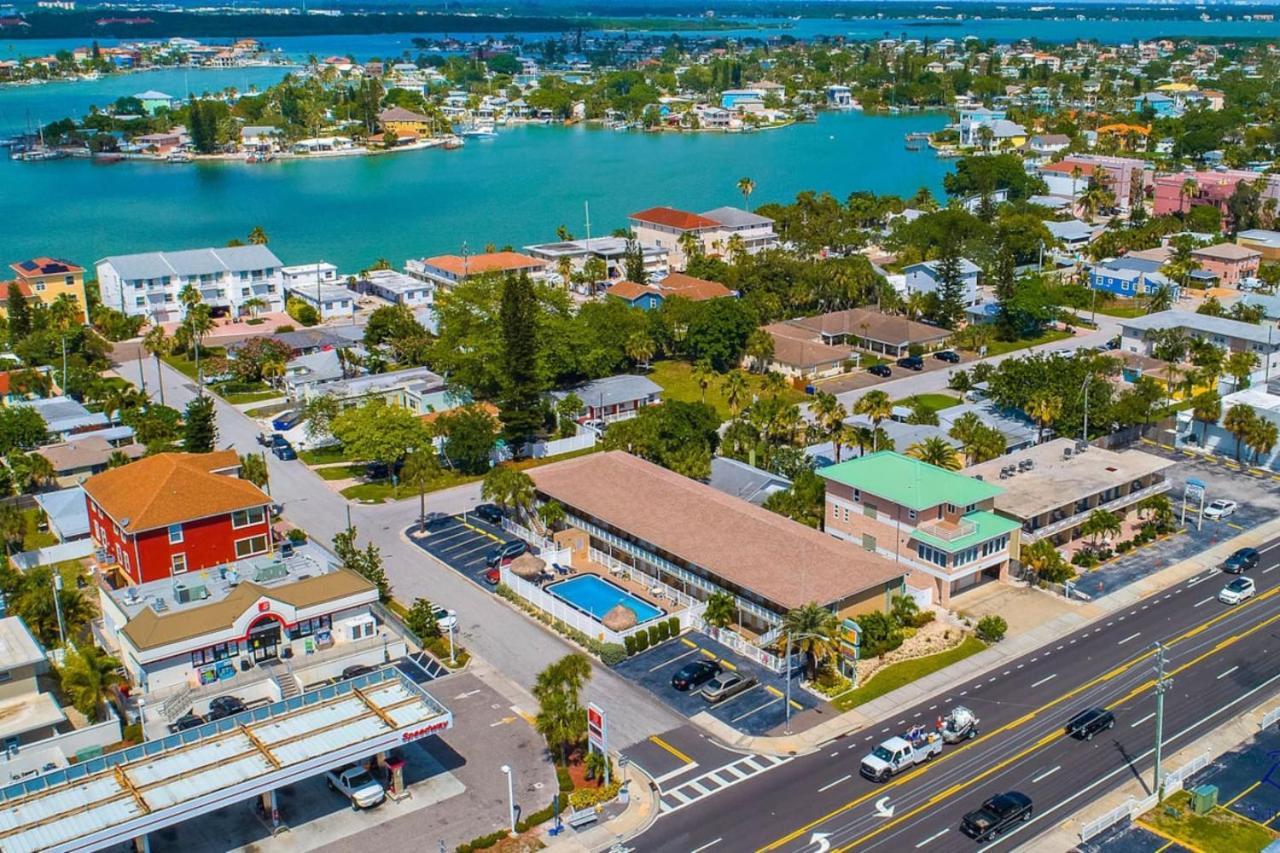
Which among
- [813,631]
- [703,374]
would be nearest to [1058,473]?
[813,631]

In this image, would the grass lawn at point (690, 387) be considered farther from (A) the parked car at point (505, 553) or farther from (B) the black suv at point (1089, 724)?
(B) the black suv at point (1089, 724)

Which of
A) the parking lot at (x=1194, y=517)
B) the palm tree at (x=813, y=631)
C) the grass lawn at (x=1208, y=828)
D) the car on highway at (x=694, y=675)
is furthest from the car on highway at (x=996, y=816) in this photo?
the parking lot at (x=1194, y=517)

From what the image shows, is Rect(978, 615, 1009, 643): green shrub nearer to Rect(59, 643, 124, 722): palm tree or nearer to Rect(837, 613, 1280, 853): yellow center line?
Rect(837, 613, 1280, 853): yellow center line

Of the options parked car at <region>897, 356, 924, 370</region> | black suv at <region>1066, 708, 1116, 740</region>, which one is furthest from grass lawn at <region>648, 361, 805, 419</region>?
black suv at <region>1066, 708, 1116, 740</region>

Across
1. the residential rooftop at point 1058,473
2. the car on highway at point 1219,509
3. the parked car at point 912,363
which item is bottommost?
the parked car at point 912,363

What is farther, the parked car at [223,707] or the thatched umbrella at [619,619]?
the thatched umbrella at [619,619]

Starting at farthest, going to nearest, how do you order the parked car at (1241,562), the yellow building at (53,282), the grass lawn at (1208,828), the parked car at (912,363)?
1. the yellow building at (53,282)
2. the parked car at (912,363)
3. the parked car at (1241,562)
4. the grass lawn at (1208,828)
